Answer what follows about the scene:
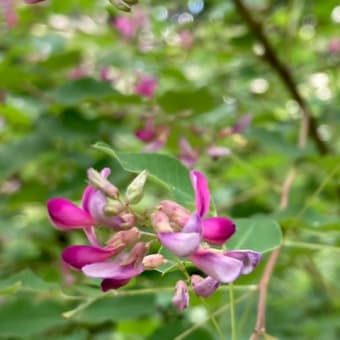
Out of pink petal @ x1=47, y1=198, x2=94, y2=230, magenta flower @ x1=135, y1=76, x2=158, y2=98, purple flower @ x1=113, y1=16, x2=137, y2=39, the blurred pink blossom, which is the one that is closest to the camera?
pink petal @ x1=47, y1=198, x2=94, y2=230

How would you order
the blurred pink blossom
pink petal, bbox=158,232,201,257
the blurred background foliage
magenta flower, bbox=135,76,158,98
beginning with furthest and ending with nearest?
1. magenta flower, bbox=135,76,158,98
2. the blurred pink blossom
3. the blurred background foliage
4. pink petal, bbox=158,232,201,257

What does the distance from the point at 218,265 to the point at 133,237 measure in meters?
0.11

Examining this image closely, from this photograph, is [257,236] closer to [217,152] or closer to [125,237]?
[125,237]

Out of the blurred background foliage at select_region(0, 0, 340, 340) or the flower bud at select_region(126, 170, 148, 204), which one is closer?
the flower bud at select_region(126, 170, 148, 204)

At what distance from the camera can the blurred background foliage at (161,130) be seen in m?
1.47

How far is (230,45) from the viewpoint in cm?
235

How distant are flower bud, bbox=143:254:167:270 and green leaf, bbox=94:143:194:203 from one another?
0.43ft

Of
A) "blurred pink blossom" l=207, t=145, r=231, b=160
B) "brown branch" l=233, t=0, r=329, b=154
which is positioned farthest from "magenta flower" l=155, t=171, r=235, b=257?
"brown branch" l=233, t=0, r=329, b=154

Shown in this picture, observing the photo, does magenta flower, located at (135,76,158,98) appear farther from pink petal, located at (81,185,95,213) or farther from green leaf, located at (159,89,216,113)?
pink petal, located at (81,185,95,213)

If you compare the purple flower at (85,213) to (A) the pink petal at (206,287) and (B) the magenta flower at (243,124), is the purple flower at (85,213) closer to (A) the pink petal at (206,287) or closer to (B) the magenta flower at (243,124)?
(A) the pink petal at (206,287)

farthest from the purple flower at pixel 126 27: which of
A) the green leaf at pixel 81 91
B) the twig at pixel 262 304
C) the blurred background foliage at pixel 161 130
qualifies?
the twig at pixel 262 304

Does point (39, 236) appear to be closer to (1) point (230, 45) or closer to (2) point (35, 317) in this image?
(1) point (230, 45)

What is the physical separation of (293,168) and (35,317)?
703 mm

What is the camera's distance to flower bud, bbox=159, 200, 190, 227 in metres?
0.88
